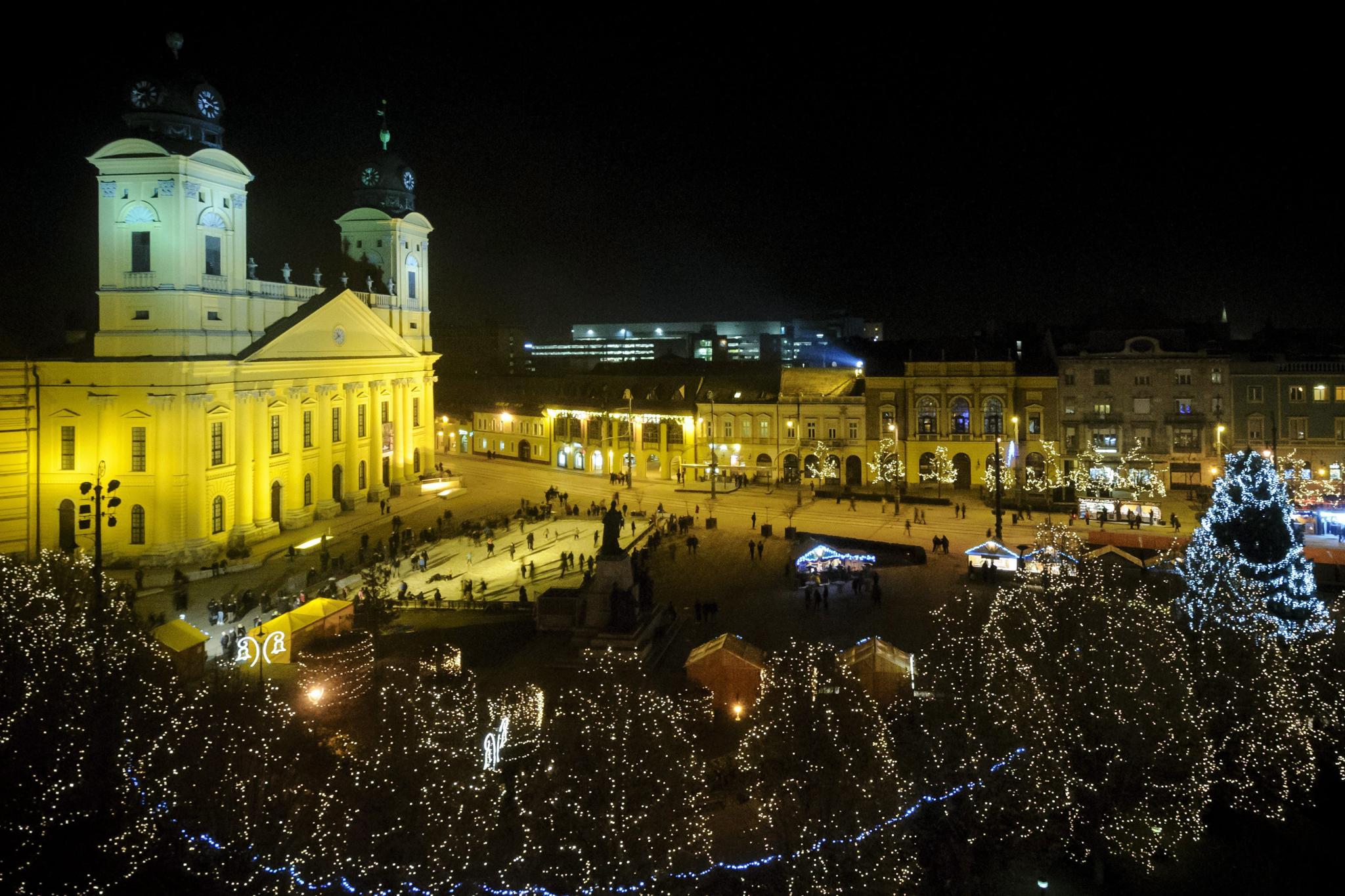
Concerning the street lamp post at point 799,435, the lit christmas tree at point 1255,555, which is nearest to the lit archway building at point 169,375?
the street lamp post at point 799,435

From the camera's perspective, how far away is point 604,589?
82.7 feet

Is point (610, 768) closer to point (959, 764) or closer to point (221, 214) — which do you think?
point (959, 764)

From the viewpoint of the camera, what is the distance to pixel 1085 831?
1485 centimetres

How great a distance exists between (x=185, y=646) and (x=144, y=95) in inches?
1109

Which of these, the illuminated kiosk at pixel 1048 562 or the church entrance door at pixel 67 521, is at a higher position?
the church entrance door at pixel 67 521

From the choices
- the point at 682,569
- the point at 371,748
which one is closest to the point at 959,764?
the point at 371,748

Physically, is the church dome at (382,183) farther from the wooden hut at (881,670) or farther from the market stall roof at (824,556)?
the wooden hut at (881,670)

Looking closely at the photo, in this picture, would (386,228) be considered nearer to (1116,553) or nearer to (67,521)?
(67,521)

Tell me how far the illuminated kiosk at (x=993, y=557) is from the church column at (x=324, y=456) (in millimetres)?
33077

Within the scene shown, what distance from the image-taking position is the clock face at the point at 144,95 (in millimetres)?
38375

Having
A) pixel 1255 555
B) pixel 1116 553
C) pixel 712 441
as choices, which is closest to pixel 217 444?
pixel 712 441

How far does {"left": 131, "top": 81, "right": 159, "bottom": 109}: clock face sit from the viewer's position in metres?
38.4

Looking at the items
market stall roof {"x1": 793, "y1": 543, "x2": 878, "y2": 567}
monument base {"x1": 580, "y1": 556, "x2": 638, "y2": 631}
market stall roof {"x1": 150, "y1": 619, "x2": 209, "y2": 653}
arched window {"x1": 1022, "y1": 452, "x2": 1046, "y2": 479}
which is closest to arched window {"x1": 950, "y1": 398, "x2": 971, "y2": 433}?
arched window {"x1": 1022, "y1": 452, "x2": 1046, "y2": 479}

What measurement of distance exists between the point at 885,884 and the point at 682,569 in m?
22.5
